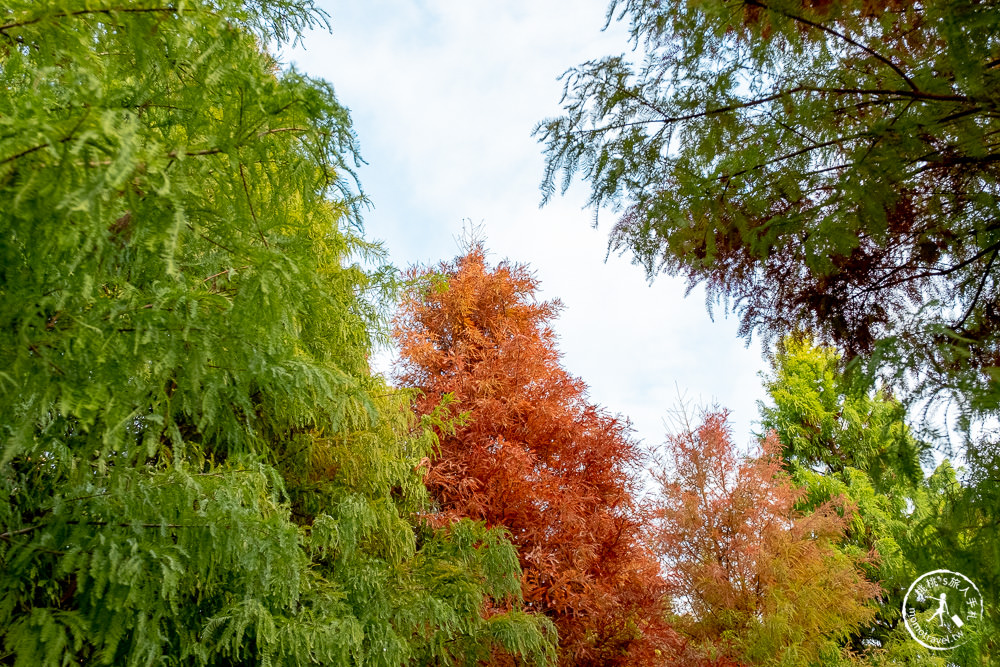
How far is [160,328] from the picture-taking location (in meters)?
2.21

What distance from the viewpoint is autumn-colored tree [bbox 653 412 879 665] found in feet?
22.6

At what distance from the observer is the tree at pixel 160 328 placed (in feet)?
6.57

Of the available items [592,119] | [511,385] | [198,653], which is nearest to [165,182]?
[592,119]

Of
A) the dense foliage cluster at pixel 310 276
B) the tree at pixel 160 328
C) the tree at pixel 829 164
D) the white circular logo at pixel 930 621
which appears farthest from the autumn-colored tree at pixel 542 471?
the tree at pixel 829 164

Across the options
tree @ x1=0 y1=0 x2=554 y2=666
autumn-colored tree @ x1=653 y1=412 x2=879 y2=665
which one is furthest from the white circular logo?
tree @ x1=0 y1=0 x2=554 y2=666

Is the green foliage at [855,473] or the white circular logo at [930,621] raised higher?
the green foliage at [855,473]

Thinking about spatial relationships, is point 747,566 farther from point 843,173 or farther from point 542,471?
point 843,173

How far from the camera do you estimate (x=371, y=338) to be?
6.43 m

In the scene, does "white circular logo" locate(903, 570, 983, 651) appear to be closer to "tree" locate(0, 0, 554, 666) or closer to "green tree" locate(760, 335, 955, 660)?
"green tree" locate(760, 335, 955, 660)

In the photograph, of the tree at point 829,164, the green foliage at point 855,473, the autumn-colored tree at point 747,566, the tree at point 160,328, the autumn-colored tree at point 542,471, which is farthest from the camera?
the green foliage at point 855,473

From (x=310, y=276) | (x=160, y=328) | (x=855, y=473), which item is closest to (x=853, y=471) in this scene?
(x=855, y=473)

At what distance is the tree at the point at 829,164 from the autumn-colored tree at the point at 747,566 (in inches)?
168

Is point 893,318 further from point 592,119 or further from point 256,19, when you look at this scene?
point 256,19

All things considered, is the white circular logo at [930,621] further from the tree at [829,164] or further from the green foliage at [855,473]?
the tree at [829,164]
